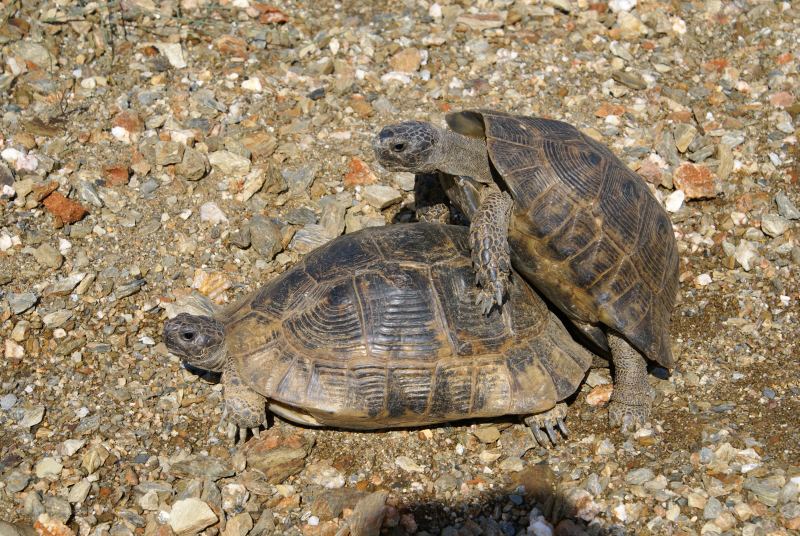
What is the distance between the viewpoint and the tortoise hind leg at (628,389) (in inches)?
190

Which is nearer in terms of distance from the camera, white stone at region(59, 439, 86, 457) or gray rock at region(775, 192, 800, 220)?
white stone at region(59, 439, 86, 457)

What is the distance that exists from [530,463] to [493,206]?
1.53 m

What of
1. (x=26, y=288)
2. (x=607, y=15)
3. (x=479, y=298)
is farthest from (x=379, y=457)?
(x=607, y=15)

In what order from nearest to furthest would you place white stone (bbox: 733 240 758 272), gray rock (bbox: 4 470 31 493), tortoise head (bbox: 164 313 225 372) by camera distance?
gray rock (bbox: 4 470 31 493) → tortoise head (bbox: 164 313 225 372) → white stone (bbox: 733 240 758 272)

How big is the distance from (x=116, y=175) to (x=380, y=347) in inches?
111

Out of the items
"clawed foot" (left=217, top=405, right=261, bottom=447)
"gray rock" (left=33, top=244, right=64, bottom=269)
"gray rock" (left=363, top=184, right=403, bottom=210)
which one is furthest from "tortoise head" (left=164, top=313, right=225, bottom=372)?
"gray rock" (left=363, top=184, right=403, bottom=210)

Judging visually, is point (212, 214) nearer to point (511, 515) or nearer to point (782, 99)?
point (511, 515)

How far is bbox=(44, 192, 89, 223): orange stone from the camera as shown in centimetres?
572

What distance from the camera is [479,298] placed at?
4602 millimetres

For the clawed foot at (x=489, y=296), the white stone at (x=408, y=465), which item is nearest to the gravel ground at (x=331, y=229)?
the white stone at (x=408, y=465)

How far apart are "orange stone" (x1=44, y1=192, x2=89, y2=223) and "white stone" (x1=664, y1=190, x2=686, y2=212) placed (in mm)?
4387

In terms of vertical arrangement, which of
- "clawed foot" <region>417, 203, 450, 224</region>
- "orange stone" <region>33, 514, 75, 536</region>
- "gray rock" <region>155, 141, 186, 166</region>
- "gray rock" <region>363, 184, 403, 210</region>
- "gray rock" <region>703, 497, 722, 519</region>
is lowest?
"orange stone" <region>33, 514, 75, 536</region>

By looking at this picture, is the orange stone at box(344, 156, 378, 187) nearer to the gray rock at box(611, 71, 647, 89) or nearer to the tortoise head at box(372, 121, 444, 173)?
the tortoise head at box(372, 121, 444, 173)

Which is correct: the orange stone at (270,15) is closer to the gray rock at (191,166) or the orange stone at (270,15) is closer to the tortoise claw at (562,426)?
the gray rock at (191,166)
